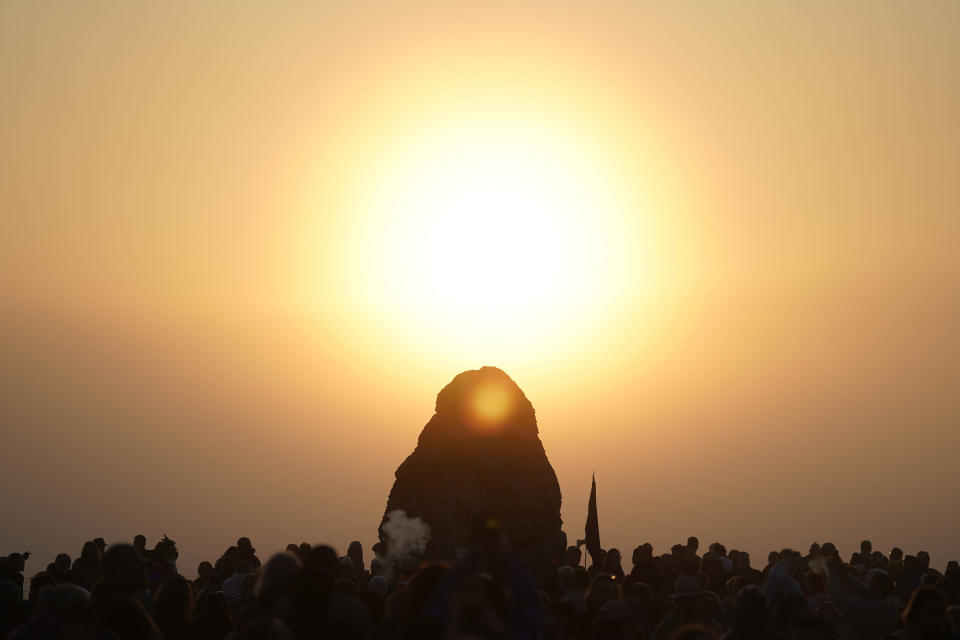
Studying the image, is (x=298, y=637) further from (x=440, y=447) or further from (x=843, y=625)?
(x=440, y=447)

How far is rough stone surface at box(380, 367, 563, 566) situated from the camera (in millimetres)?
33812

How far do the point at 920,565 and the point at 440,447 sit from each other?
1654cm

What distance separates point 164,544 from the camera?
24.6 m

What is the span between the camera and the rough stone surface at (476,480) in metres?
33.8

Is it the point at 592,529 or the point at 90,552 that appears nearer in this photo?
the point at 90,552

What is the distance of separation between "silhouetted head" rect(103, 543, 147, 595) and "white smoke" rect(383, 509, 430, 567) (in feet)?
→ 73.0

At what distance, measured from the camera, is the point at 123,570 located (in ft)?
35.2

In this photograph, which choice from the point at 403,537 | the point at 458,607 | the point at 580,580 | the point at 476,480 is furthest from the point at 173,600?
the point at 476,480

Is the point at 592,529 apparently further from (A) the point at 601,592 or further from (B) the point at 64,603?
(B) the point at 64,603

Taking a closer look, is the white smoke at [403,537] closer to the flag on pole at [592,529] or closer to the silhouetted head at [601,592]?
the flag on pole at [592,529]

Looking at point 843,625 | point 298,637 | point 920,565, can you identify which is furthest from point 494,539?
point 920,565

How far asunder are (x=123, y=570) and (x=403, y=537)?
23573 millimetres

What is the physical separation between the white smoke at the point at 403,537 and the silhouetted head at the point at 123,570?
2227 cm

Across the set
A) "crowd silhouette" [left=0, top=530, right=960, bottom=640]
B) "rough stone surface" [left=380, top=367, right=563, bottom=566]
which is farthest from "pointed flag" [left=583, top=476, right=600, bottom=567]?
"crowd silhouette" [left=0, top=530, right=960, bottom=640]
